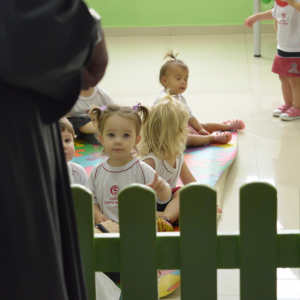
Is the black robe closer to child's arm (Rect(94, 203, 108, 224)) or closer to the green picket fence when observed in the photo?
the green picket fence

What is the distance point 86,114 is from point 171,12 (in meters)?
4.54

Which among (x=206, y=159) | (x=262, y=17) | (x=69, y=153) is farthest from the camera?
(x=262, y=17)

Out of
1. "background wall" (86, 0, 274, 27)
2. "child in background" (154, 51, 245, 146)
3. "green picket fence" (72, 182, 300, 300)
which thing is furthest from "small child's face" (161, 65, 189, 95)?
"background wall" (86, 0, 274, 27)

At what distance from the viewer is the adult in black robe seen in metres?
0.68

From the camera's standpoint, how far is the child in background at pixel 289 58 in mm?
3369

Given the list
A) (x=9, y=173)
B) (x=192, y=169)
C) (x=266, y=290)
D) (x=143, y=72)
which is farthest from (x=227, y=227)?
(x=143, y=72)

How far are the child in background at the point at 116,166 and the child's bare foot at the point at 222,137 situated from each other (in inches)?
48.2

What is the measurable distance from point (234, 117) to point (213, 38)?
3.53 metres

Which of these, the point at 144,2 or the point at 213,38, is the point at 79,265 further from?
the point at 144,2

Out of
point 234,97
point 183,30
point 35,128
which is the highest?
point 35,128

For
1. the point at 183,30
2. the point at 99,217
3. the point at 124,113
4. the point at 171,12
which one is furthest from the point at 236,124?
the point at 171,12

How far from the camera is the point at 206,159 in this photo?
9.22 ft

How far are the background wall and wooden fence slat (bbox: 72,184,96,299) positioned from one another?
652 centimetres

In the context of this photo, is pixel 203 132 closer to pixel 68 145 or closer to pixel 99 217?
pixel 68 145
